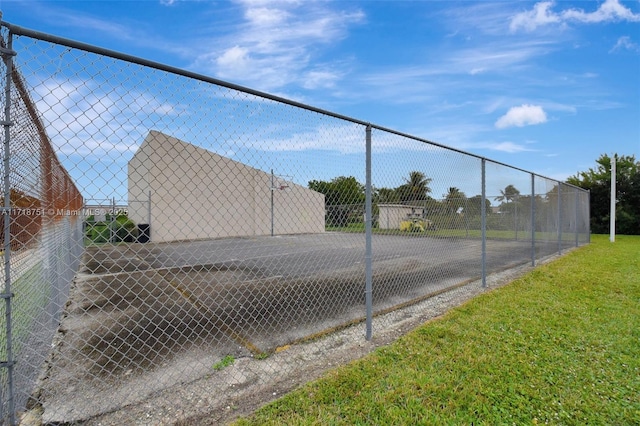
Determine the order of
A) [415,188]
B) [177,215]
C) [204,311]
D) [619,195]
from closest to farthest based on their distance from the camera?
[177,215] < [204,311] < [415,188] < [619,195]

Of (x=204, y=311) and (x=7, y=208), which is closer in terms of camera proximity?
(x=7, y=208)

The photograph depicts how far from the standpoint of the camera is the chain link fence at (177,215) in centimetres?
161

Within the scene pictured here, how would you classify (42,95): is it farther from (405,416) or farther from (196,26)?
(196,26)

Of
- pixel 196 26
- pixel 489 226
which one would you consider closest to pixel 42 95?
pixel 196 26

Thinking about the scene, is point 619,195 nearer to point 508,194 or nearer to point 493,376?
point 508,194

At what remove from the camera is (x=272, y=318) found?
3.63 metres

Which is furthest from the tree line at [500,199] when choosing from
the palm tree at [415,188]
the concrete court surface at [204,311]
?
the concrete court surface at [204,311]

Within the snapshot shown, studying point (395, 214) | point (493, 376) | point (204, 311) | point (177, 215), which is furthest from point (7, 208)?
point (395, 214)

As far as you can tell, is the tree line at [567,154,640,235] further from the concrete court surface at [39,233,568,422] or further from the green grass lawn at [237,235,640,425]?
the green grass lawn at [237,235,640,425]

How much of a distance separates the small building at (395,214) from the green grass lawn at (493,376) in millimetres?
1264

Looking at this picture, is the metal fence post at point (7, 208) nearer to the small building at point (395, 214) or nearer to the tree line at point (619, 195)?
the small building at point (395, 214)

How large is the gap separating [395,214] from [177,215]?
269 centimetres

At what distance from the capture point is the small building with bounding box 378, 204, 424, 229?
372cm

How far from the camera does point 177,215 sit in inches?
127
